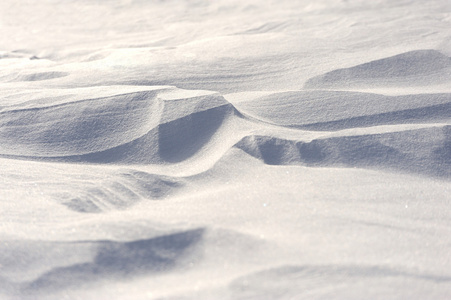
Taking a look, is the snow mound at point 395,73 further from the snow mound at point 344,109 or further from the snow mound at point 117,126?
the snow mound at point 117,126

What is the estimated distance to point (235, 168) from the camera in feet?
4.28

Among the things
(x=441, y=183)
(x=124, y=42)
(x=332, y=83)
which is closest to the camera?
(x=441, y=183)

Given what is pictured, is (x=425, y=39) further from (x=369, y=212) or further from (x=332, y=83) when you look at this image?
(x=369, y=212)

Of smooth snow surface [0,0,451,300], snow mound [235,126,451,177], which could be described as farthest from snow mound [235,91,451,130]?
snow mound [235,126,451,177]

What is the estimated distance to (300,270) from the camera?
0.91 meters

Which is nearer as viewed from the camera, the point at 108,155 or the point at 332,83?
the point at 108,155

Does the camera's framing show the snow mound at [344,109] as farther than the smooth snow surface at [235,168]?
Yes

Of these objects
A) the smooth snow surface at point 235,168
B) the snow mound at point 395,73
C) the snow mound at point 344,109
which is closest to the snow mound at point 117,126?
the smooth snow surface at point 235,168

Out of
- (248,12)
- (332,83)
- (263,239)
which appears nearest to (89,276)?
(263,239)

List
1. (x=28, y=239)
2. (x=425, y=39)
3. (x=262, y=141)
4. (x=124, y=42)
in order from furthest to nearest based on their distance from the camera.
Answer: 1. (x=124, y=42)
2. (x=425, y=39)
3. (x=262, y=141)
4. (x=28, y=239)

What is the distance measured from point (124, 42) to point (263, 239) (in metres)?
2.07

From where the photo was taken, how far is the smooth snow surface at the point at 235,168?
94 cm

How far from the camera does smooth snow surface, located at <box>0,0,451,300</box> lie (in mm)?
938

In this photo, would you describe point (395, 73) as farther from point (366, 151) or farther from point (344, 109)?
point (366, 151)
